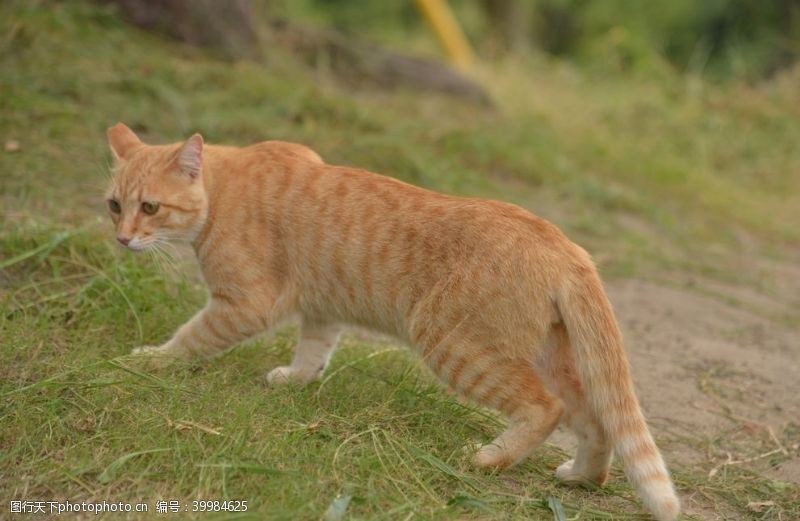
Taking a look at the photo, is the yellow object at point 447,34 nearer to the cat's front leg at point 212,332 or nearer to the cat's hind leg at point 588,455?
the cat's front leg at point 212,332

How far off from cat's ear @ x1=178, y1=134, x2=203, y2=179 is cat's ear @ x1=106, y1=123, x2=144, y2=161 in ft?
1.25

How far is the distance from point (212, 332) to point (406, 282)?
865 millimetres

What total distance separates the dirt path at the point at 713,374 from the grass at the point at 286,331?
259 mm

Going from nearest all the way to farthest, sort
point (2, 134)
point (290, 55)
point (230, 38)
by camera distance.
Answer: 1. point (2, 134)
2. point (230, 38)
3. point (290, 55)

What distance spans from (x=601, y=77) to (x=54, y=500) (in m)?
11.6

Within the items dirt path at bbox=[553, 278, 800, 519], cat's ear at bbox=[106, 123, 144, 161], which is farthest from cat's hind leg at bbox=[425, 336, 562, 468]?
cat's ear at bbox=[106, 123, 144, 161]

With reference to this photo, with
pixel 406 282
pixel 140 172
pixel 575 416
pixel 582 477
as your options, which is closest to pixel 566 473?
pixel 582 477

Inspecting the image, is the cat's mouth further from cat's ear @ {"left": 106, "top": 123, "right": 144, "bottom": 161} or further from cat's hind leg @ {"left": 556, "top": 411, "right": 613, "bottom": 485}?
cat's hind leg @ {"left": 556, "top": 411, "right": 613, "bottom": 485}

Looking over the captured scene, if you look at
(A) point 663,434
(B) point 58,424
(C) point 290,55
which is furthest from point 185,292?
(C) point 290,55

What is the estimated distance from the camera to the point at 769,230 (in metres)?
8.71

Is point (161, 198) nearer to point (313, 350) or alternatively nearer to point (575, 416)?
point (313, 350)

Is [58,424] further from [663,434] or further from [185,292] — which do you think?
[663,434]

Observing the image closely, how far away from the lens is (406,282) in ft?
12.4

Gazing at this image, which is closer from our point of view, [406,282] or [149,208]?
[406,282]
